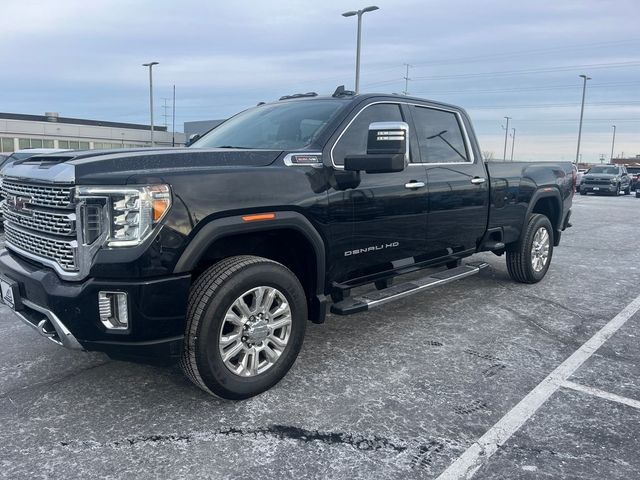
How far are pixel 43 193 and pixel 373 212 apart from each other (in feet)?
7.27

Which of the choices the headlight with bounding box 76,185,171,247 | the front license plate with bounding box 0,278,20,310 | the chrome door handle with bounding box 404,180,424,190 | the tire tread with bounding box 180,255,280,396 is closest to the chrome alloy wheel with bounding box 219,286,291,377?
the tire tread with bounding box 180,255,280,396

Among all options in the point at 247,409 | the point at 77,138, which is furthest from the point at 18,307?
the point at 77,138

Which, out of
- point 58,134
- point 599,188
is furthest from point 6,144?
point 599,188

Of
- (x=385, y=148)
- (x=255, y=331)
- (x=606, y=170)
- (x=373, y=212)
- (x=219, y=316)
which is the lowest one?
(x=255, y=331)

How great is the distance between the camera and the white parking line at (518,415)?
2743 mm

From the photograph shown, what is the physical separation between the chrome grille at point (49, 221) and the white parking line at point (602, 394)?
3.29m

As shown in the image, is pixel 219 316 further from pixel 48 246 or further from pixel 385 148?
pixel 385 148

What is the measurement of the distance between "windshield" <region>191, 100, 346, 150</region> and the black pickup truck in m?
0.02

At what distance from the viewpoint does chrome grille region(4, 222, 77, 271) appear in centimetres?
304

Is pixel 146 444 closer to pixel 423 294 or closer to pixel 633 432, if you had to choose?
→ pixel 633 432

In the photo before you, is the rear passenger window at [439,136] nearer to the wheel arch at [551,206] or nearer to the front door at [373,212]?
the front door at [373,212]

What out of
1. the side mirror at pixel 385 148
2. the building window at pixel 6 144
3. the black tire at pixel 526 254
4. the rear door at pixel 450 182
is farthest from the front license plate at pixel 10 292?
the building window at pixel 6 144

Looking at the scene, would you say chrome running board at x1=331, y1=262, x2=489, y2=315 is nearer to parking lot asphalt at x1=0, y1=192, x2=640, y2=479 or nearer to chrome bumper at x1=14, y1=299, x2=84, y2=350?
parking lot asphalt at x1=0, y1=192, x2=640, y2=479

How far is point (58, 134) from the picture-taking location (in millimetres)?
50250
